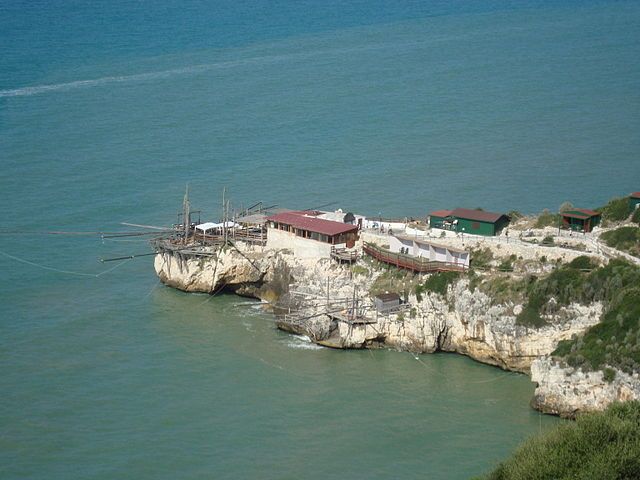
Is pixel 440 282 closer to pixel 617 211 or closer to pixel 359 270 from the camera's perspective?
pixel 359 270

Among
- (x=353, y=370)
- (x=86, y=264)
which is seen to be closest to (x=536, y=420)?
(x=353, y=370)

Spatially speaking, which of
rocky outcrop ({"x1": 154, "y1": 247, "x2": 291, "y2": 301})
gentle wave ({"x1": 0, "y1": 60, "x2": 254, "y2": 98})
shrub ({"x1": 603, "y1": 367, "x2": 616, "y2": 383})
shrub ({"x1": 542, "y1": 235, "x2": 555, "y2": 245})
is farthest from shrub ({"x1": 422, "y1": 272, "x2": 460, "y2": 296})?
gentle wave ({"x1": 0, "y1": 60, "x2": 254, "y2": 98})

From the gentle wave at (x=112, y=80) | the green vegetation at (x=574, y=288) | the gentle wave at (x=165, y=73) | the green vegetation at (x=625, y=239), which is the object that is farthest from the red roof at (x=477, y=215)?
the gentle wave at (x=112, y=80)

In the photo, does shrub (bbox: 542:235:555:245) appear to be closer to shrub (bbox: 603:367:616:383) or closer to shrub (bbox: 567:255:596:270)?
shrub (bbox: 567:255:596:270)

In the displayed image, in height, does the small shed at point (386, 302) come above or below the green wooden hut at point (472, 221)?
below

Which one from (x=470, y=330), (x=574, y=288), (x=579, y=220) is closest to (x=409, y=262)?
(x=470, y=330)

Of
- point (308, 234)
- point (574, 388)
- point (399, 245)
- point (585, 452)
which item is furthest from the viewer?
point (308, 234)

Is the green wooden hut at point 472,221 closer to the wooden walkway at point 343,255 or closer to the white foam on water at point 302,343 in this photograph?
the wooden walkway at point 343,255
